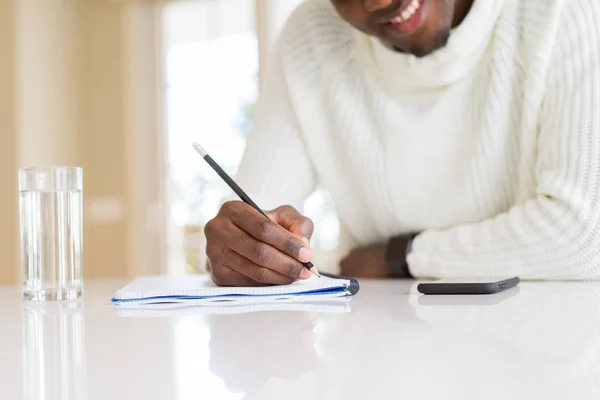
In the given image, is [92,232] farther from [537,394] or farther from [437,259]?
[537,394]

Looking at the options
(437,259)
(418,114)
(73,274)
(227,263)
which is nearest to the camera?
(73,274)

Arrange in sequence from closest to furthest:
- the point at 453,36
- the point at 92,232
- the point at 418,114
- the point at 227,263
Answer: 1. the point at 227,263
2. the point at 453,36
3. the point at 418,114
4. the point at 92,232

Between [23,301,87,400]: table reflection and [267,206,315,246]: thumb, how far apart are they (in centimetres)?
34

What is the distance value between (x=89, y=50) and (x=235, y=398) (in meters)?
5.11

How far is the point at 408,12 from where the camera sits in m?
1.38

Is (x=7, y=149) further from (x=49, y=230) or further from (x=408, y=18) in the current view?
(x=49, y=230)

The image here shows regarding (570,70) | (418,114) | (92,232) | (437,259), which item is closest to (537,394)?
(437,259)

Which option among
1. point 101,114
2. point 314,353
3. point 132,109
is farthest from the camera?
point 101,114

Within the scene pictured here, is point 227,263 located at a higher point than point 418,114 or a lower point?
lower

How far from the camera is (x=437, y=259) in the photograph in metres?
1.25

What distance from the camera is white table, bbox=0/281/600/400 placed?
370 millimetres

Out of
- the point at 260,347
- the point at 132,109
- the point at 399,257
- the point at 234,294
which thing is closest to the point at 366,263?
the point at 399,257

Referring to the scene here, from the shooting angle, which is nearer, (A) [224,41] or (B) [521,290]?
(B) [521,290]

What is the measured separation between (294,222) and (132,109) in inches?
161
